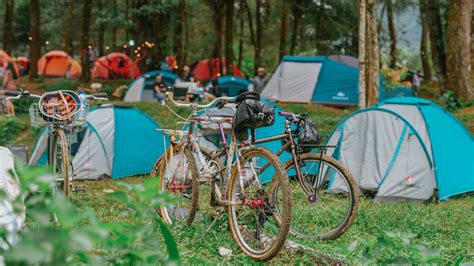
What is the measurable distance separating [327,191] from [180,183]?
3.78ft

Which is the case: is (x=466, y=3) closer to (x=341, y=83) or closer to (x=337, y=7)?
(x=341, y=83)

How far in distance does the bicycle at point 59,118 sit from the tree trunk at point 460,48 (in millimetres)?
10338

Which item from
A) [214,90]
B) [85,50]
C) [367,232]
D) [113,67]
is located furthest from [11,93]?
[113,67]

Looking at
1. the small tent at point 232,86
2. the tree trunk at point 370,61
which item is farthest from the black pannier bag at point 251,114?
the small tent at point 232,86

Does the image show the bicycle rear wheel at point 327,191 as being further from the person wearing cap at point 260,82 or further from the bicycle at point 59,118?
the person wearing cap at point 260,82

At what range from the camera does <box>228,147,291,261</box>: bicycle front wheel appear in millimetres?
4312

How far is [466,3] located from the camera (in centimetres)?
1411

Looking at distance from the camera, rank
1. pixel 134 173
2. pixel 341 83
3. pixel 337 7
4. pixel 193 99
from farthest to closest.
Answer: pixel 337 7 → pixel 341 83 → pixel 193 99 → pixel 134 173

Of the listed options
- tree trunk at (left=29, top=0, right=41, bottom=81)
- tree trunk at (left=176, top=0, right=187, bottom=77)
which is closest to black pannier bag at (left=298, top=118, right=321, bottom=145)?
tree trunk at (left=176, top=0, right=187, bottom=77)

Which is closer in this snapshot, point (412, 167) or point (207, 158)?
point (207, 158)

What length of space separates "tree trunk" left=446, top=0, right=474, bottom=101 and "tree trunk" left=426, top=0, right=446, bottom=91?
3.09 meters

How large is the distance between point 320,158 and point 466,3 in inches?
424

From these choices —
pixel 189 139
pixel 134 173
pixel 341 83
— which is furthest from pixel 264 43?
pixel 189 139

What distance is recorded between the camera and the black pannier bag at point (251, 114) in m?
4.46
